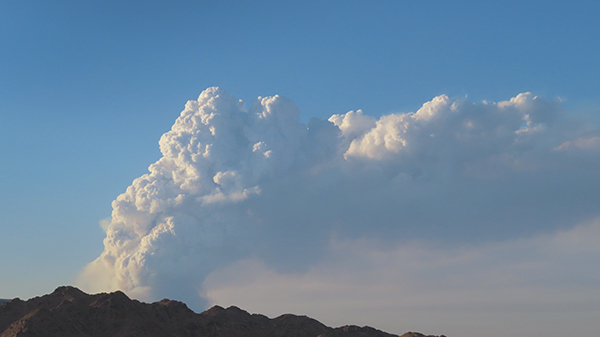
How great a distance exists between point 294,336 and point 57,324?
233 ft

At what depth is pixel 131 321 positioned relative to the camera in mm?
126312

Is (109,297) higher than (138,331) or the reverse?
higher

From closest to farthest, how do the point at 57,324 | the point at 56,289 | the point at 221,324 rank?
the point at 57,324 → the point at 56,289 → the point at 221,324

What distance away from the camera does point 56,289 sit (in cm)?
14825

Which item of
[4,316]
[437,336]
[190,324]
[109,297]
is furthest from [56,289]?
[437,336]

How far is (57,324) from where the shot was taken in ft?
392

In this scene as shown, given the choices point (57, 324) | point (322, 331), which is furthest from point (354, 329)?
point (57, 324)

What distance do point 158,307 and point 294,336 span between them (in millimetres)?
45265

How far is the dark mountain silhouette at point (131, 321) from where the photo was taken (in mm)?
119750

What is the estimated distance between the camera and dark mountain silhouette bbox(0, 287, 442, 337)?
11975cm

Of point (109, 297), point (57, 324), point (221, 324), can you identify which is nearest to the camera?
point (57, 324)

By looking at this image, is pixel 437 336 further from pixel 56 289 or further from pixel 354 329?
pixel 56 289

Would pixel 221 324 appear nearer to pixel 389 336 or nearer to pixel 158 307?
pixel 158 307

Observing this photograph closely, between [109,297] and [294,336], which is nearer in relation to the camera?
[109,297]
